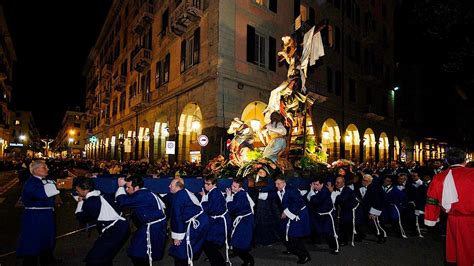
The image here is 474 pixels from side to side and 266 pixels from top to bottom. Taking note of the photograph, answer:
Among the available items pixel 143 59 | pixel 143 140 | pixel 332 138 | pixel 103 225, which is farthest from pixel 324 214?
pixel 143 140

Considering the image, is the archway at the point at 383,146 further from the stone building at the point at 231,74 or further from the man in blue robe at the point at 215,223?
the man in blue robe at the point at 215,223

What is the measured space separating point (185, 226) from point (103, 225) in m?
1.22

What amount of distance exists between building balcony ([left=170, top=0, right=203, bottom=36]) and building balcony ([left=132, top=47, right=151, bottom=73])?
675cm

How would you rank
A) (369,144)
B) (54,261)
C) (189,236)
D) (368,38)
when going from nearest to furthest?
1. (189,236)
2. (54,261)
3. (368,38)
4. (369,144)

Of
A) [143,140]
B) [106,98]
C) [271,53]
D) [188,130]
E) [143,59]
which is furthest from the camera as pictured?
[106,98]

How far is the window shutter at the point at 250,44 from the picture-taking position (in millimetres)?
20078

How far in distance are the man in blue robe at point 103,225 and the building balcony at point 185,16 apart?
16.3m

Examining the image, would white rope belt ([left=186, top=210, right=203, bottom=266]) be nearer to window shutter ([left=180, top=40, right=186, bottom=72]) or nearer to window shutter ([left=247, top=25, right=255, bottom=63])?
window shutter ([left=247, top=25, right=255, bottom=63])

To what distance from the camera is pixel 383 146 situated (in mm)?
34531

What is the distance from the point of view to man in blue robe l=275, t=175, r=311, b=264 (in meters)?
7.16

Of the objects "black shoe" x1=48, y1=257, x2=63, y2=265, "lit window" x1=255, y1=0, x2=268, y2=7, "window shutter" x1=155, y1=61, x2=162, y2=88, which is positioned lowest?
"black shoe" x1=48, y1=257, x2=63, y2=265

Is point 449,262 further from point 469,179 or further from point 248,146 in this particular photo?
point 248,146

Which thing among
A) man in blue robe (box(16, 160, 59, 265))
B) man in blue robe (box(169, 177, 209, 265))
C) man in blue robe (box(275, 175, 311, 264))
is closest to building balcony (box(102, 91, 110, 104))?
man in blue robe (box(16, 160, 59, 265))

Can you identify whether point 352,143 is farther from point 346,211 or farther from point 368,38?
point 346,211
